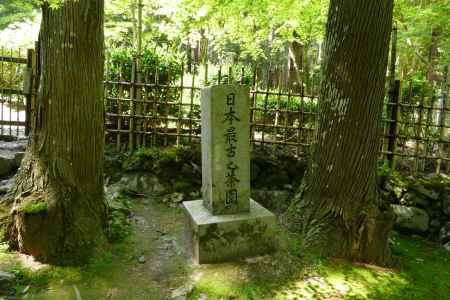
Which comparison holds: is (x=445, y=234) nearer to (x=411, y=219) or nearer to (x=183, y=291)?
(x=411, y=219)

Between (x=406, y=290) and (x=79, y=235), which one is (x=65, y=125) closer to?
(x=79, y=235)

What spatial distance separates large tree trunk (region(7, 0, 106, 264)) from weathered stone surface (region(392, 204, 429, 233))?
4.89m

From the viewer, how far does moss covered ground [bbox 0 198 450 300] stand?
12.5 feet

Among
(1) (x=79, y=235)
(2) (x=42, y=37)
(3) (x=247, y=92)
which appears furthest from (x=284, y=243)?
(2) (x=42, y=37)

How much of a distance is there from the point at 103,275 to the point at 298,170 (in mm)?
3926

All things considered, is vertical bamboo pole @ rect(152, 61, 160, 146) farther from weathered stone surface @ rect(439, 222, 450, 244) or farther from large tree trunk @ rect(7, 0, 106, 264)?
weathered stone surface @ rect(439, 222, 450, 244)

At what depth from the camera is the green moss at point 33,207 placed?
4.02 meters

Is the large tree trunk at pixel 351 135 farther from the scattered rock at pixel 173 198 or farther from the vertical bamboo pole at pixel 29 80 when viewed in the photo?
the vertical bamboo pole at pixel 29 80

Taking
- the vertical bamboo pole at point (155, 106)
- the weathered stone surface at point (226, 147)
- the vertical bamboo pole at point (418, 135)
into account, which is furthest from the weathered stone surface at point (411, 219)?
the vertical bamboo pole at point (155, 106)

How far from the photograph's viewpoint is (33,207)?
13.3ft

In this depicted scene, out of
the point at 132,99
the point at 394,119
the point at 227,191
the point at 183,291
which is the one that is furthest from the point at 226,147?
the point at 394,119

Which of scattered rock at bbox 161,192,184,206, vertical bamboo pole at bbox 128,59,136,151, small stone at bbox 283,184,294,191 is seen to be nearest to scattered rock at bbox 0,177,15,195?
vertical bamboo pole at bbox 128,59,136,151

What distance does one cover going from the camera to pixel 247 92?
14.6 ft

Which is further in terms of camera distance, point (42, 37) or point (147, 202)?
point (147, 202)
